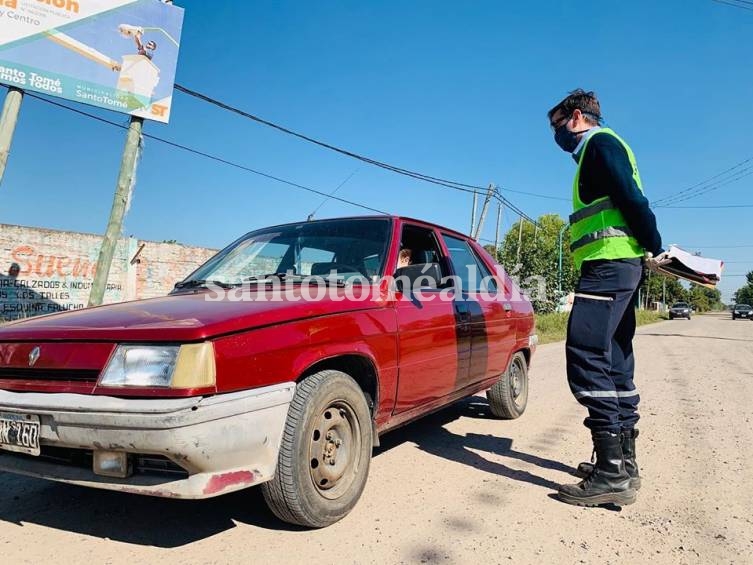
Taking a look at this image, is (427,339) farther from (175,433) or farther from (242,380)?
(175,433)

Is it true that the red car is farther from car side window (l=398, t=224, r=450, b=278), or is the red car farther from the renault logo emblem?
car side window (l=398, t=224, r=450, b=278)

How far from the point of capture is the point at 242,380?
202 cm

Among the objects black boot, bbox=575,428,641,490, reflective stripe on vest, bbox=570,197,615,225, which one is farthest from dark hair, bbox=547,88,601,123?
black boot, bbox=575,428,641,490

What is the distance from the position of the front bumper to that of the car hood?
0.25 m

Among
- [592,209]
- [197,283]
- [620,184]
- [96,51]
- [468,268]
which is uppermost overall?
[96,51]

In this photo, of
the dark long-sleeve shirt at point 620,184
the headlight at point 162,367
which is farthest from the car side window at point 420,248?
the headlight at point 162,367

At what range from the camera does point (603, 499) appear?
271 cm

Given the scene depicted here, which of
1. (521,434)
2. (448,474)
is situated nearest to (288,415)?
(448,474)

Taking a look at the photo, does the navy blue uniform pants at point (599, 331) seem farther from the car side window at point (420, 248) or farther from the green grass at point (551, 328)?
the green grass at point (551, 328)

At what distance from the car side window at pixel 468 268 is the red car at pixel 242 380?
0.73 m

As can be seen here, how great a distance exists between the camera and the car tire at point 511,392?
4.48m

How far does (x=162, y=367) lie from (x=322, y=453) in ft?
2.88

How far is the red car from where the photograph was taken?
6.26 feet

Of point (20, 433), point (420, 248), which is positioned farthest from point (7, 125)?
point (20, 433)
